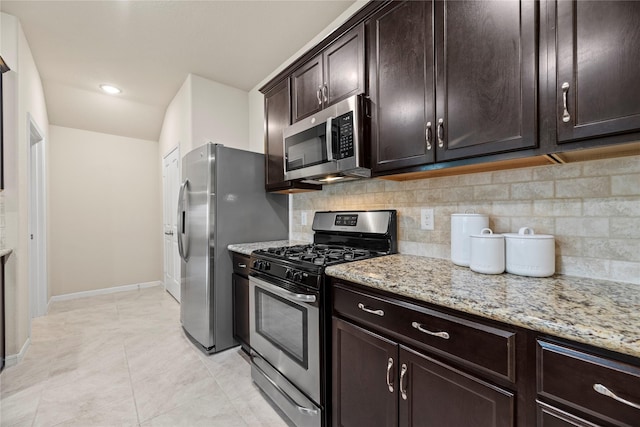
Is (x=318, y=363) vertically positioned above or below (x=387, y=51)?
below

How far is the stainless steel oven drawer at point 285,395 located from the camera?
1.43 metres

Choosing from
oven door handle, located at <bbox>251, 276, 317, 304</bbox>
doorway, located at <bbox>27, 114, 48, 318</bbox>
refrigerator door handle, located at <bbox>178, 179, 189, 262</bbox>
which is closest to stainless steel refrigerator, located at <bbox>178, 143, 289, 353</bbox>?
refrigerator door handle, located at <bbox>178, 179, 189, 262</bbox>

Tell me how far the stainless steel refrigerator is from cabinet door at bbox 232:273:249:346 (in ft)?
0.18

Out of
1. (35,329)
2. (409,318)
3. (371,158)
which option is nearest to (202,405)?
(409,318)

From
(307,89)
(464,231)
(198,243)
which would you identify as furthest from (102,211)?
(464,231)

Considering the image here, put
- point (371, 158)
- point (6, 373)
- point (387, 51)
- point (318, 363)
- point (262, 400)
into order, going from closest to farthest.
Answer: point (318, 363) < point (387, 51) < point (371, 158) < point (262, 400) < point (6, 373)

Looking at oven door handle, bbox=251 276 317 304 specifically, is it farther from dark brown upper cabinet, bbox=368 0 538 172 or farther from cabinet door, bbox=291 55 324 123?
cabinet door, bbox=291 55 324 123

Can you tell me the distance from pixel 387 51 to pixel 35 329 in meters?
4.16

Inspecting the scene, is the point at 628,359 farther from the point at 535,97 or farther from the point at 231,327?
the point at 231,327

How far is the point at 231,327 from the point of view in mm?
2414

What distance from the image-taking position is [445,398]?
3.05ft

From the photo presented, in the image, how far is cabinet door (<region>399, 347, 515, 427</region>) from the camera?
2.67ft

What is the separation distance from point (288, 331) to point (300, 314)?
18 centimetres

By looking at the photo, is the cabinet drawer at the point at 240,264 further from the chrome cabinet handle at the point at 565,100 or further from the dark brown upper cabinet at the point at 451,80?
the chrome cabinet handle at the point at 565,100
